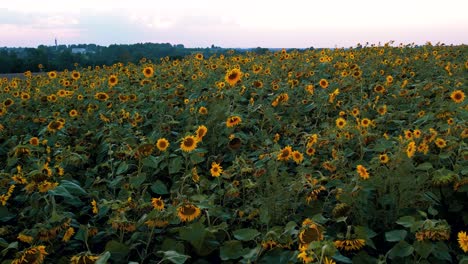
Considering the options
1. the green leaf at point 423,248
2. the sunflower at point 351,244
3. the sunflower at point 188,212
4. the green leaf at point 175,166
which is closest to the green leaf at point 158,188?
the green leaf at point 175,166

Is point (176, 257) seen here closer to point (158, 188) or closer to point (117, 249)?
point (117, 249)

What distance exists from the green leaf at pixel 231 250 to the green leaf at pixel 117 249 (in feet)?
1.52

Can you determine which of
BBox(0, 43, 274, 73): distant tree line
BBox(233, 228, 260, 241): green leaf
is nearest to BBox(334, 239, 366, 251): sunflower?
BBox(233, 228, 260, 241): green leaf

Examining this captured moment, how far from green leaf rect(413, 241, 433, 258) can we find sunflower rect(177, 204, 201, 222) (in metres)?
1.01

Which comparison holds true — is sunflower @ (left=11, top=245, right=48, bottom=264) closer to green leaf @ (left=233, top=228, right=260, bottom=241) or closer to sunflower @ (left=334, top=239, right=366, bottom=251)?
green leaf @ (left=233, top=228, right=260, bottom=241)

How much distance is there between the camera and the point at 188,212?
2.22 metres

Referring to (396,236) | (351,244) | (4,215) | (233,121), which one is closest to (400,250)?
(396,236)

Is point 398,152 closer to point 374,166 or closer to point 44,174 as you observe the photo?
point 374,166

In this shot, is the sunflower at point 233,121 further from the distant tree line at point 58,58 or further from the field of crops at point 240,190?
the distant tree line at point 58,58

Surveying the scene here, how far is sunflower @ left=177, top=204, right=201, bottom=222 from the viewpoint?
2213mm

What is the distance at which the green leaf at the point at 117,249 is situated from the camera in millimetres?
2133

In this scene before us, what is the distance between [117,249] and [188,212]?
1.23 ft

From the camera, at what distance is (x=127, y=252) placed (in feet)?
7.08

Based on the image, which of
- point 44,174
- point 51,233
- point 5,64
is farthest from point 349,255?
point 5,64
